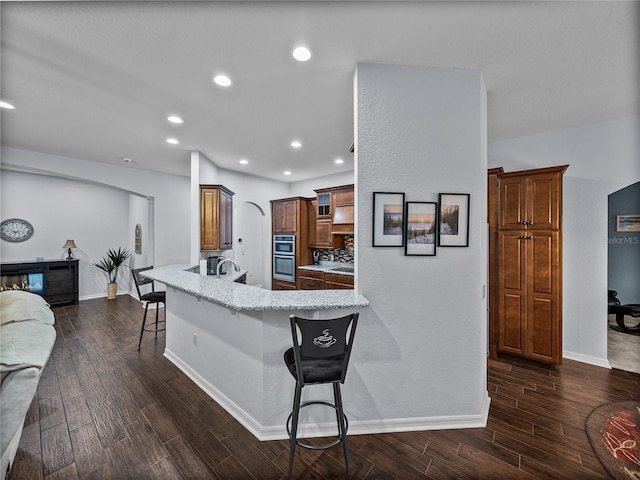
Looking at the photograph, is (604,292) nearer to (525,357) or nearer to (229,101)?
(525,357)

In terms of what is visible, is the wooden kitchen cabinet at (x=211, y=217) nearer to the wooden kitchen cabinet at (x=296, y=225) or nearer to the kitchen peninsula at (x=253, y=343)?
the kitchen peninsula at (x=253, y=343)

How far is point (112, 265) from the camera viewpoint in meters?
6.11

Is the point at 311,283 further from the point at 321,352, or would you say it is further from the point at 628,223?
the point at 628,223

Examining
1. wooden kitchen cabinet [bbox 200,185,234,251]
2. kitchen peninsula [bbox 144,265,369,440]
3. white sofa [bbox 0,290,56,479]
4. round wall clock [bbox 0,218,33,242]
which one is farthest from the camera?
round wall clock [bbox 0,218,33,242]

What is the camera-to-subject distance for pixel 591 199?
303cm

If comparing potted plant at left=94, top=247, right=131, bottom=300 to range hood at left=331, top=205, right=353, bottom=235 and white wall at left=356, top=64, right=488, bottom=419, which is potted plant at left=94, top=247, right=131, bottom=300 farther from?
white wall at left=356, top=64, right=488, bottom=419

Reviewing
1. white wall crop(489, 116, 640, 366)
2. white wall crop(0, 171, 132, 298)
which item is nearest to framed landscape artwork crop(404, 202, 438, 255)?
white wall crop(489, 116, 640, 366)

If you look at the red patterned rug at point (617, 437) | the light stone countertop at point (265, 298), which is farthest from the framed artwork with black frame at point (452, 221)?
the red patterned rug at point (617, 437)

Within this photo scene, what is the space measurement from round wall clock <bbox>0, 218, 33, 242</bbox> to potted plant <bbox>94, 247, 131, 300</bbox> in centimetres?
127

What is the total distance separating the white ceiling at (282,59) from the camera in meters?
1.58

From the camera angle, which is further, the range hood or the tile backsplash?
the tile backsplash

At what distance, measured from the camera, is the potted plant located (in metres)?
6.02

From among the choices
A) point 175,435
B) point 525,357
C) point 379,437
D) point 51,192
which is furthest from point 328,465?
point 51,192

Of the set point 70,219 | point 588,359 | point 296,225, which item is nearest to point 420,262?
point 588,359
